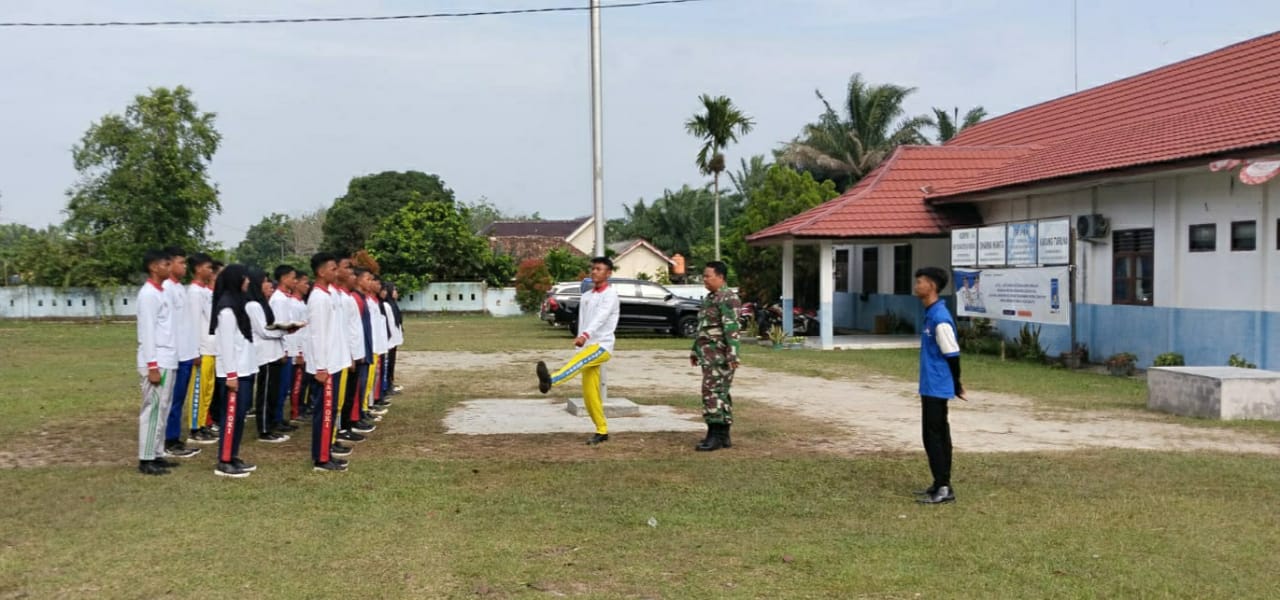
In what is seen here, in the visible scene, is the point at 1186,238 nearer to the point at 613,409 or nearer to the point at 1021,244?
the point at 1021,244

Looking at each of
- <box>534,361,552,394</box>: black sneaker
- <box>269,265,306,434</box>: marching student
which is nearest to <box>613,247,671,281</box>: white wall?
<box>269,265,306,434</box>: marching student

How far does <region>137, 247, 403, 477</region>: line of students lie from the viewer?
300 inches

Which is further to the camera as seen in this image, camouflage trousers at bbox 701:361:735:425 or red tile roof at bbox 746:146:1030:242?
red tile roof at bbox 746:146:1030:242

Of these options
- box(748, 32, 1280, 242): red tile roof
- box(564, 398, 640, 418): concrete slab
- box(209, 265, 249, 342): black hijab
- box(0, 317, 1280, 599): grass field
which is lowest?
box(0, 317, 1280, 599): grass field

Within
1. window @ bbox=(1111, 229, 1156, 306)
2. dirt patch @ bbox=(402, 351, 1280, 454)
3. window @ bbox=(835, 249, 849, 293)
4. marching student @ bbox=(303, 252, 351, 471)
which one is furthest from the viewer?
window @ bbox=(835, 249, 849, 293)

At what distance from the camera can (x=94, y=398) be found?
12.4 metres

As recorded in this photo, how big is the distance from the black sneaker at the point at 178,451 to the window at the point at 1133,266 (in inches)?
569

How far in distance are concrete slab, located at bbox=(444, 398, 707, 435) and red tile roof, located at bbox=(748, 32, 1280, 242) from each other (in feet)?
29.2

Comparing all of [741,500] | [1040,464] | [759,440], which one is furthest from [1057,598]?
[759,440]

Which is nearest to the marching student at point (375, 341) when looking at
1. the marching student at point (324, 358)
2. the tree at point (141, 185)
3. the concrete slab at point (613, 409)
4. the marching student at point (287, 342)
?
the marching student at point (287, 342)

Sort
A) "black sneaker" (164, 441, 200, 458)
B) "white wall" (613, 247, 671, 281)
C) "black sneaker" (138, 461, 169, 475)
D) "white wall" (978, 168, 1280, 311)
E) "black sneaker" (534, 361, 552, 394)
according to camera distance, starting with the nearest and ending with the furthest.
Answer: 1. "black sneaker" (138, 461, 169, 475)
2. "black sneaker" (164, 441, 200, 458)
3. "black sneaker" (534, 361, 552, 394)
4. "white wall" (978, 168, 1280, 311)
5. "white wall" (613, 247, 671, 281)

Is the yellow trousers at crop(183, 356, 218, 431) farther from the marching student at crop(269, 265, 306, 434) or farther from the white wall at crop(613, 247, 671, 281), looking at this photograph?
the white wall at crop(613, 247, 671, 281)

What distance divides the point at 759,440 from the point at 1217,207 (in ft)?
31.6

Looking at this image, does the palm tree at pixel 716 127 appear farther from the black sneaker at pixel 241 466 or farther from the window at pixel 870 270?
the black sneaker at pixel 241 466
